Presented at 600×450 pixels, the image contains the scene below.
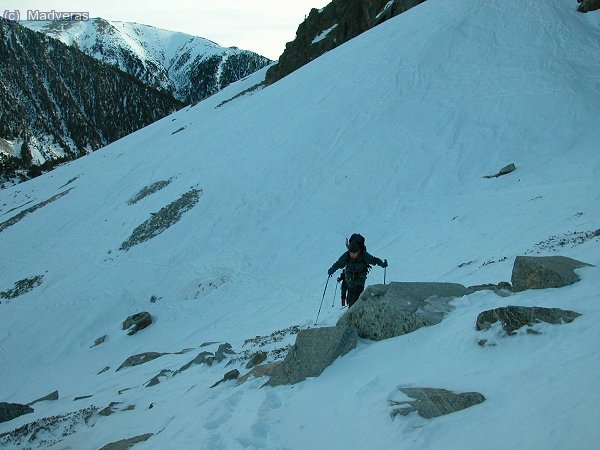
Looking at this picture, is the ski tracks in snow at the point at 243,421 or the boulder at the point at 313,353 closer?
the ski tracks in snow at the point at 243,421

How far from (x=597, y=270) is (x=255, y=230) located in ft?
60.2

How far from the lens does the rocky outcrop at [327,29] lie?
2341 inches

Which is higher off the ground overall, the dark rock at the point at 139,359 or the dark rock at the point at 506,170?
the dark rock at the point at 506,170

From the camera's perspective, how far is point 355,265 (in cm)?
1044

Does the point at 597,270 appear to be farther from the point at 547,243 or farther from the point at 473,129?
the point at 473,129

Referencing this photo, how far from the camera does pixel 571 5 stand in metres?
36.7

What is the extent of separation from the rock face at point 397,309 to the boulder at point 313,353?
391 millimetres

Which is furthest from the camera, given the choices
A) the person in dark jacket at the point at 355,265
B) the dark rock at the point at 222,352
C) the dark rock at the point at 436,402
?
the dark rock at the point at 222,352

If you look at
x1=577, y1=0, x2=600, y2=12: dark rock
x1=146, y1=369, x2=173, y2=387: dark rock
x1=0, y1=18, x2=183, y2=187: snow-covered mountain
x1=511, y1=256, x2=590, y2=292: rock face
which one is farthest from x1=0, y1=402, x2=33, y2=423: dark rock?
x1=0, y1=18, x2=183, y2=187: snow-covered mountain

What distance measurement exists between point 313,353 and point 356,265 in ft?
11.4

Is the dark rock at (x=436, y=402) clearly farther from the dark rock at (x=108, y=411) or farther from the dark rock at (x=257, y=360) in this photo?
the dark rock at (x=108, y=411)

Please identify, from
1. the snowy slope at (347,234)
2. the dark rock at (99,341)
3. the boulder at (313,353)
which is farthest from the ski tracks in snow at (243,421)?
the dark rock at (99,341)

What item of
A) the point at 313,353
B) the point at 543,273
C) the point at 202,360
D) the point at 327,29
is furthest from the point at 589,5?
the point at 313,353

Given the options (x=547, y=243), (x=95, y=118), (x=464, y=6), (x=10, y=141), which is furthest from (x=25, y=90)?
(x=547, y=243)
